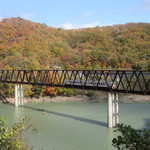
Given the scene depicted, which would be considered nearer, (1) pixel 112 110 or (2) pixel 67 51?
(1) pixel 112 110

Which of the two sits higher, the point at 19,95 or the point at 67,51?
the point at 67,51

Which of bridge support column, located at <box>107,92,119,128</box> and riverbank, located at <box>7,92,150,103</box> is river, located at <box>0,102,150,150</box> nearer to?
bridge support column, located at <box>107,92,119,128</box>

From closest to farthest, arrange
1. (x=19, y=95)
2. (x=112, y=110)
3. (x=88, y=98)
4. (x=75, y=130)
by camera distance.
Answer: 1. (x=75, y=130)
2. (x=112, y=110)
3. (x=19, y=95)
4. (x=88, y=98)

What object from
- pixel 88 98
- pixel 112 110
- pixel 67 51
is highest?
pixel 67 51

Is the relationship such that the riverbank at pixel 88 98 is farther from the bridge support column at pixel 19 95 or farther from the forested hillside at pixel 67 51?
the forested hillside at pixel 67 51

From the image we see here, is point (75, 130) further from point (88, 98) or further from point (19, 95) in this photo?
point (88, 98)

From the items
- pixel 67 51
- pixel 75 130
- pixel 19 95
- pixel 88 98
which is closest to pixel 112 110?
pixel 75 130

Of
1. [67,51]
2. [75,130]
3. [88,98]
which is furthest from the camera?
[67,51]

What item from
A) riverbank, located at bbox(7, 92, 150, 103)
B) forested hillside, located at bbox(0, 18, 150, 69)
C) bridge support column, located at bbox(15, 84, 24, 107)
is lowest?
riverbank, located at bbox(7, 92, 150, 103)

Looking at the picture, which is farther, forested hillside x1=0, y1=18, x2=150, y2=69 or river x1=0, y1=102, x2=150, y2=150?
forested hillside x1=0, y1=18, x2=150, y2=69

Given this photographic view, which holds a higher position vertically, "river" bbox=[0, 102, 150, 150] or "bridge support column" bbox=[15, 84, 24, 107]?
"bridge support column" bbox=[15, 84, 24, 107]

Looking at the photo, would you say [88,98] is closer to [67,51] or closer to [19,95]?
[19,95]

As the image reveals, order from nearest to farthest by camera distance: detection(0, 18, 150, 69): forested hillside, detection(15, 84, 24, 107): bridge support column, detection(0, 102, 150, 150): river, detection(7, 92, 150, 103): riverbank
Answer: detection(0, 102, 150, 150): river
detection(15, 84, 24, 107): bridge support column
detection(7, 92, 150, 103): riverbank
detection(0, 18, 150, 69): forested hillside

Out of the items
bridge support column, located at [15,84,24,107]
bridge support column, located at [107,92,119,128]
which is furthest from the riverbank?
bridge support column, located at [107,92,119,128]
